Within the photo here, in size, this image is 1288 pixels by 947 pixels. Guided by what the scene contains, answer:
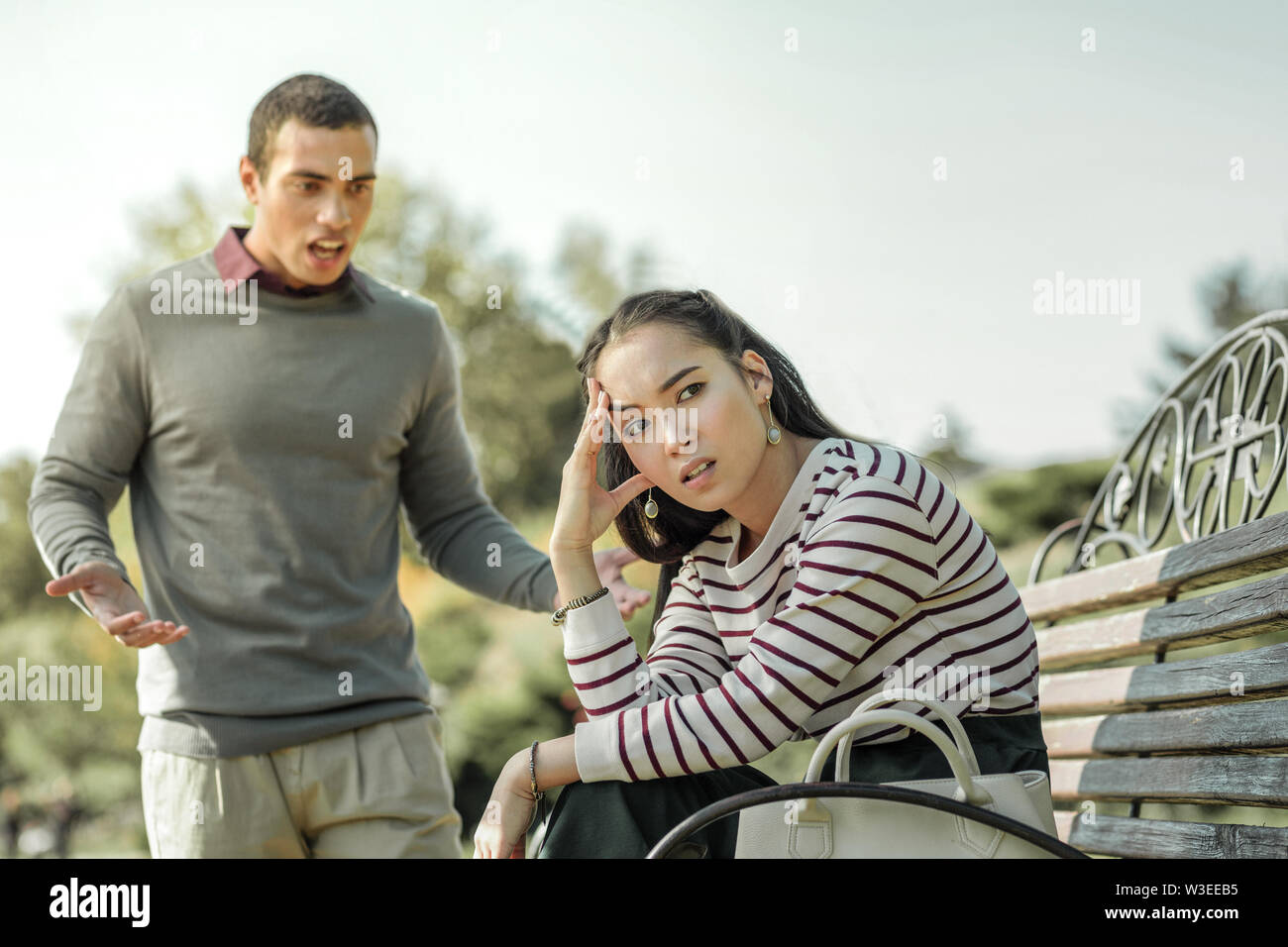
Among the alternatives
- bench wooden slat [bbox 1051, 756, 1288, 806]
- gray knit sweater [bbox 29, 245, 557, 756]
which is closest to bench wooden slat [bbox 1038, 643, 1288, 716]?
bench wooden slat [bbox 1051, 756, 1288, 806]

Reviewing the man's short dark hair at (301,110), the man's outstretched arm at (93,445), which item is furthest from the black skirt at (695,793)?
the man's short dark hair at (301,110)

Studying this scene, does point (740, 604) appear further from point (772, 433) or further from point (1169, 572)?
point (1169, 572)

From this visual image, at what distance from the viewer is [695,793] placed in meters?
1.80

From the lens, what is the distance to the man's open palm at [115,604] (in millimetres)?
2141

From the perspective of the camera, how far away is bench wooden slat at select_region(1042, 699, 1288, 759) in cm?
198

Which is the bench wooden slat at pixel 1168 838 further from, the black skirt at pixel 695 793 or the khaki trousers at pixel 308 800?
the khaki trousers at pixel 308 800

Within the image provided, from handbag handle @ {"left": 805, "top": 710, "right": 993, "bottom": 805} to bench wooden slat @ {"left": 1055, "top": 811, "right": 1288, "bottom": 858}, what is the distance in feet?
2.18

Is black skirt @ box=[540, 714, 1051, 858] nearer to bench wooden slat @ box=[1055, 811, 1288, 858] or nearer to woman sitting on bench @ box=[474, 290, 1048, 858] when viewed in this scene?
woman sitting on bench @ box=[474, 290, 1048, 858]

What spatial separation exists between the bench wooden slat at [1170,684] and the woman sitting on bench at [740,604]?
17.1 inches
